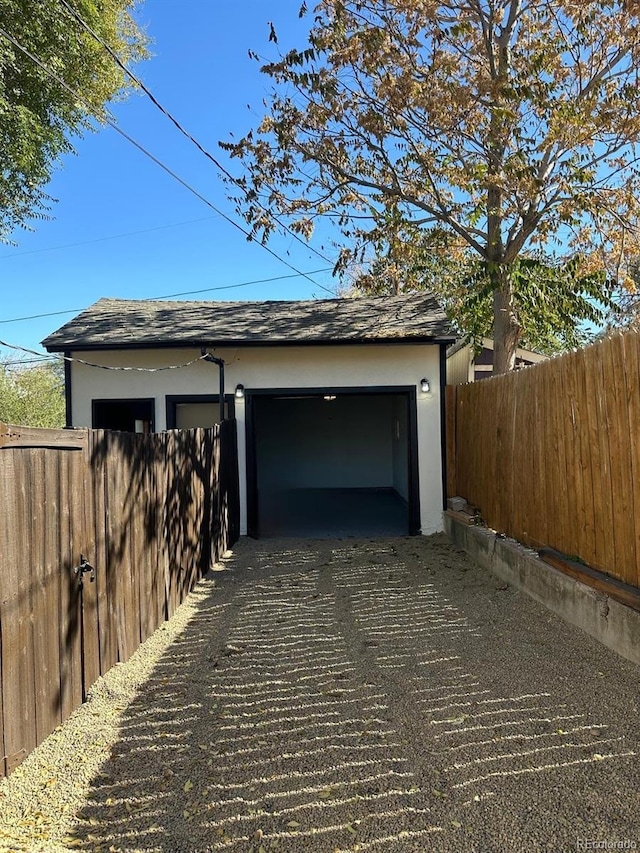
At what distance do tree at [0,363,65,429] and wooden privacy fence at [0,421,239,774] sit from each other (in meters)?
15.5

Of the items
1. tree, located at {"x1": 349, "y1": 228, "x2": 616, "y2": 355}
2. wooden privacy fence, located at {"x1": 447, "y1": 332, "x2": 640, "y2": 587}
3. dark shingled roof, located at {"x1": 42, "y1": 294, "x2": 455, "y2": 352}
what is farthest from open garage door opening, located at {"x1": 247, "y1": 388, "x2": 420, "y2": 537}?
wooden privacy fence, located at {"x1": 447, "y1": 332, "x2": 640, "y2": 587}

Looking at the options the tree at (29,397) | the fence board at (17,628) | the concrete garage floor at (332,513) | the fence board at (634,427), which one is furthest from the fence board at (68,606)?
the tree at (29,397)

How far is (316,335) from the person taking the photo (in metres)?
8.63

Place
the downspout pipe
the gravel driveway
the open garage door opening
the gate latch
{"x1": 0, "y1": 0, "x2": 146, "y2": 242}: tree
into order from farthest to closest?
the open garage door opening < {"x1": 0, "y1": 0, "x2": 146, "y2": 242}: tree < the downspout pipe < the gate latch < the gravel driveway

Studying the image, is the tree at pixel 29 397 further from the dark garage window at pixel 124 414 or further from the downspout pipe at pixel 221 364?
the downspout pipe at pixel 221 364

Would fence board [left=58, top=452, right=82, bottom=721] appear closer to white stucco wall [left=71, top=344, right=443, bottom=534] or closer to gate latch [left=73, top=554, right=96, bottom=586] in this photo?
gate latch [left=73, top=554, right=96, bottom=586]

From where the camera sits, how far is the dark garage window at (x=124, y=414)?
29.1ft

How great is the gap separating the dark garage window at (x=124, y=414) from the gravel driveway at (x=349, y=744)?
4891 millimetres

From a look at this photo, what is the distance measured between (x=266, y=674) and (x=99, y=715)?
1.05 metres

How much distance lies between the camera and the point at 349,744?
2754 mm

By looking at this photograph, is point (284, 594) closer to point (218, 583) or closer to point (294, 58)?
point (218, 583)

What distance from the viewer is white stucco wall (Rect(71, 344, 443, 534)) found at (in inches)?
344

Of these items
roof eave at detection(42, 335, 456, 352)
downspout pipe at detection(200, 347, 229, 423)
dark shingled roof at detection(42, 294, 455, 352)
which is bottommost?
downspout pipe at detection(200, 347, 229, 423)

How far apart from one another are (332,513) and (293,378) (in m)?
3.59
